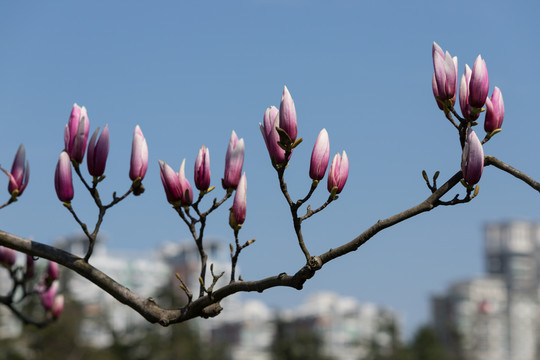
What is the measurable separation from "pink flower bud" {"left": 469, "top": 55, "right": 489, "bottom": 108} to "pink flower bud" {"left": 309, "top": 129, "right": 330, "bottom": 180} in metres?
0.39

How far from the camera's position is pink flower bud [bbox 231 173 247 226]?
7.29ft

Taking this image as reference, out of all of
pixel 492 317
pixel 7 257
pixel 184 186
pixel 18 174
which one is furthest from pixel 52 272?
pixel 492 317

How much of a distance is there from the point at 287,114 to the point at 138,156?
1.63ft

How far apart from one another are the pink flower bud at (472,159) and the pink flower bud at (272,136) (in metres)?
0.46

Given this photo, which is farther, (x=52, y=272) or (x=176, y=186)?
(x=52, y=272)

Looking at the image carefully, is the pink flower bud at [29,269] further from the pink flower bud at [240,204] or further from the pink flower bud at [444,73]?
the pink flower bud at [444,73]

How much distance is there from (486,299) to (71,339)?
206 ft

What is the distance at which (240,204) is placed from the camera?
2.22 meters

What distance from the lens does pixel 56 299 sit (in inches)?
173

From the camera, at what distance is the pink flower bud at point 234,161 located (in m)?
2.24

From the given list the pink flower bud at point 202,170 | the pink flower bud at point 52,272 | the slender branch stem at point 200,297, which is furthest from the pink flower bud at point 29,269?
the pink flower bud at point 202,170

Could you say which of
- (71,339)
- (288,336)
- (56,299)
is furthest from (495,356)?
(56,299)

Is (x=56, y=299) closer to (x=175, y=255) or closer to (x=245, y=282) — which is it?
(x=245, y=282)

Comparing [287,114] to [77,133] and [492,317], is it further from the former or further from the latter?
[492,317]
